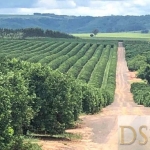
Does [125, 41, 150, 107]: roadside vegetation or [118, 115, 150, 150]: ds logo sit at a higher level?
[118, 115, 150, 150]: ds logo

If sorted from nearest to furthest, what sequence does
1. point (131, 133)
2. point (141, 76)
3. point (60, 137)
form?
point (131, 133) → point (60, 137) → point (141, 76)

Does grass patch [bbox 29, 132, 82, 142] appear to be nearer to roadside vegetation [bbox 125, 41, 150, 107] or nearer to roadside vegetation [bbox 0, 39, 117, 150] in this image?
roadside vegetation [bbox 0, 39, 117, 150]

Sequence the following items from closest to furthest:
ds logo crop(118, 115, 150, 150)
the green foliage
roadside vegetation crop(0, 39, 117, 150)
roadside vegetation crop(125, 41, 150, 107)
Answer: ds logo crop(118, 115, 150, 150), roadside vegetation crop(0, 39, 117, 150), the green foliage, roadside vegetation crop(125, 41, 150, 107)

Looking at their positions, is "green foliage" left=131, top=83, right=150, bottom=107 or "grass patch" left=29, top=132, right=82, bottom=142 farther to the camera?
"green foliage" left=131, top=83, right=150, bottom=107

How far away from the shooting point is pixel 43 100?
127 ft

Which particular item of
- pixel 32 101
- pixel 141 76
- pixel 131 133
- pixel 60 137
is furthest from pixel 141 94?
pixel 131 133

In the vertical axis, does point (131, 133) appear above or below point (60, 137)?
above

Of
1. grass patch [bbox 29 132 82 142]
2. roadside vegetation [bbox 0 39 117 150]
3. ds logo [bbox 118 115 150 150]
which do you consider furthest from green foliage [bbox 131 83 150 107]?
ds logo [bbox 118 115 150 150]

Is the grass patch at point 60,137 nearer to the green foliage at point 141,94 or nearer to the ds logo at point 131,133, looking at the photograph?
the ds logo at point 131,133

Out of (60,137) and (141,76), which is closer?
(60,137)

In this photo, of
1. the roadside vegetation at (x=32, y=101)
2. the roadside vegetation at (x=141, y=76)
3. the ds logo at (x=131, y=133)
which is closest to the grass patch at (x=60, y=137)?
the roadside vegetation at (x=32, y=101)

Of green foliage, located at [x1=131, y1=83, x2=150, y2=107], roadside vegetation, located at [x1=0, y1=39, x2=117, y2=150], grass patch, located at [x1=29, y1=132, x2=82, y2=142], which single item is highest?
roadside vegetation, located at [x1=0, y1=39, x2=117, y2=150]

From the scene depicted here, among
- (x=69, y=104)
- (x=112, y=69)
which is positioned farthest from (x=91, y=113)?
(x=112, y=69)

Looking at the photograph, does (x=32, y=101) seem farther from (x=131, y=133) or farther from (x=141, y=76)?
(x=141, y=76)
